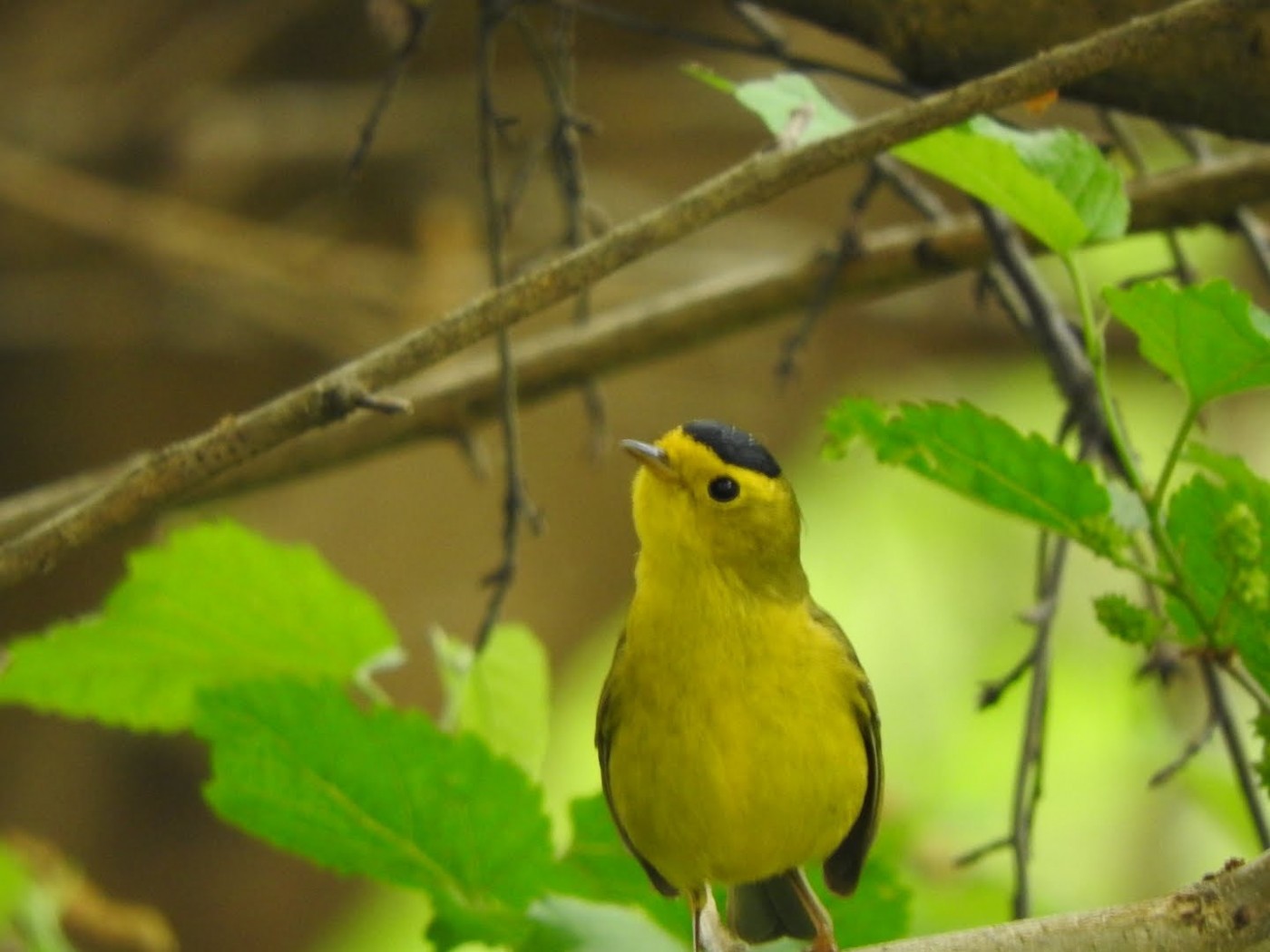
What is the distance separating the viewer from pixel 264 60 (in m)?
5.48

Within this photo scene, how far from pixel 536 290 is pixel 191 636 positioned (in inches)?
28.1

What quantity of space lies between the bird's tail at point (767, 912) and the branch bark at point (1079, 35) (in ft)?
4.99

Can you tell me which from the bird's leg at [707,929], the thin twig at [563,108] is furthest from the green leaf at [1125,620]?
the thin twig at [563,108]

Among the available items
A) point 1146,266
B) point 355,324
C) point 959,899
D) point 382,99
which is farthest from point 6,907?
point 1146,266

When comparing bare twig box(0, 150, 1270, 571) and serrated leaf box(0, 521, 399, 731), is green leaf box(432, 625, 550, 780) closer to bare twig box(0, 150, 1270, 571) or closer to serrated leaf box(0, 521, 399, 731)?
serrated leaf box(0, 521, 399, 731)

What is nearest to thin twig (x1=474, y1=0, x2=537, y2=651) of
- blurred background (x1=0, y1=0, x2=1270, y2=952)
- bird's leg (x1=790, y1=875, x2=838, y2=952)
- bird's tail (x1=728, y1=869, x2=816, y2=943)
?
bird's leg (x1=790, y1=875, x2=838, y2=952)

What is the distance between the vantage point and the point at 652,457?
2.56 metres

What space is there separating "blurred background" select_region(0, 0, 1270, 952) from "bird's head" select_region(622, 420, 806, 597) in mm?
1733

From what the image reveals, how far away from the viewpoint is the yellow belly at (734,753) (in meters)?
2.45

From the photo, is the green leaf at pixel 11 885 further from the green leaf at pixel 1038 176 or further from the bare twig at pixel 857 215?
the green leaf at pixel 1038 176

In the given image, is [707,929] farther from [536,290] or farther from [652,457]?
[536,290]

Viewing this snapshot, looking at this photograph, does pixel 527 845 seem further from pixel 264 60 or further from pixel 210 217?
pixel 264 60

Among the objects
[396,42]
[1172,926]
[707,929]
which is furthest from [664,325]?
[1172,926]

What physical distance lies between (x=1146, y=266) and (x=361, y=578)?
3.39 metres
